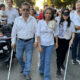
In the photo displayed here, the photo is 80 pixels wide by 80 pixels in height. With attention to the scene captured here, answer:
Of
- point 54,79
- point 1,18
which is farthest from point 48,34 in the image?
point 1,18

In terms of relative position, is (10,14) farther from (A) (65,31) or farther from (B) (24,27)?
(A) (65,31)

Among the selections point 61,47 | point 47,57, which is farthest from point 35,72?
point 61,47

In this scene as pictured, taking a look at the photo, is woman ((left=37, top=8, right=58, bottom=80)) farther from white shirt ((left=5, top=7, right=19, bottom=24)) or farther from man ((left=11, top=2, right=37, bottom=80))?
white shirt ((left=5, top=7, right=19, bottom=24))

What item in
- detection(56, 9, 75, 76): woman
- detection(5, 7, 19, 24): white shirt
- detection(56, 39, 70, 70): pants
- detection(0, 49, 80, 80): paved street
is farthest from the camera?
detection(5, 7, 19, 24): white shirt

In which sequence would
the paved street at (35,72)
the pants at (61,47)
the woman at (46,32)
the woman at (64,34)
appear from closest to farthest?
1. the woman at (46,32)
2. the woman at (64,34)
3. the pants at (61,47)
4. the paved street at (35,72)

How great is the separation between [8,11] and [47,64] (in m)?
2.82

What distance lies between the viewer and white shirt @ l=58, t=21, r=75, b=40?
157 inches

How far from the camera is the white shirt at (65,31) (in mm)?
3982

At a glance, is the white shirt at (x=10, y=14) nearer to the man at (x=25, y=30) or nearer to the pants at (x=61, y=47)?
the man at (x=25, y=30)

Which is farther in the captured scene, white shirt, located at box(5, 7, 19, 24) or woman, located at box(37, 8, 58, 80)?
white shirt, located at box(5, 7, 19, 24)

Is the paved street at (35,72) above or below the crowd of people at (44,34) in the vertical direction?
below

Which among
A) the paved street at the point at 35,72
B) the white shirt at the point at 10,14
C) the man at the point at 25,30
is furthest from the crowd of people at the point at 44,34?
the white shirt at the point at 10,14

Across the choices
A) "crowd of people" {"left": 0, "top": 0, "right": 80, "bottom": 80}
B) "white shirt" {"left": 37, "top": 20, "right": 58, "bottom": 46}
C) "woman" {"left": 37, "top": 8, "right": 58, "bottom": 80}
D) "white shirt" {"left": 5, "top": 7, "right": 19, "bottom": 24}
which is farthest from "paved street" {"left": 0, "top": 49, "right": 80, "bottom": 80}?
"white shirt" {"left": 5, "top": 7, "right": 19, "bottom": 24}

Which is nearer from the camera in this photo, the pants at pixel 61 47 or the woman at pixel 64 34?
the woman at pixel 64 34
